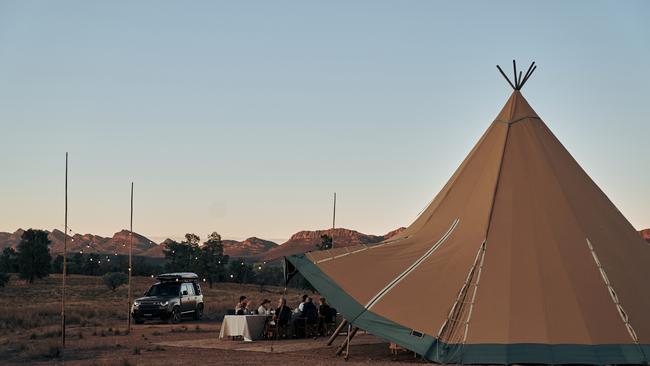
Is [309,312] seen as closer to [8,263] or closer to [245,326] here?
[245,326]

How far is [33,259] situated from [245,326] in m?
48.9

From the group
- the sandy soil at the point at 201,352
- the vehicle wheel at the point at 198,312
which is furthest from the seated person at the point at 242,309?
the vehicle wheel at the point at 198,312

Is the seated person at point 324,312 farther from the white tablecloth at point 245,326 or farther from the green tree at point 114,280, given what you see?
the green tree at point 114,280

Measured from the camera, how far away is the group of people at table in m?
22.3

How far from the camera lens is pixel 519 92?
65.9 feet

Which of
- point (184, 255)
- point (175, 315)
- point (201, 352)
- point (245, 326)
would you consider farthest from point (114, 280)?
point (201, 352)

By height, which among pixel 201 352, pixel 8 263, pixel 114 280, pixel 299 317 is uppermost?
pixel 8 263

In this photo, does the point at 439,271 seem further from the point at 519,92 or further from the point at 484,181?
the point at 519,92

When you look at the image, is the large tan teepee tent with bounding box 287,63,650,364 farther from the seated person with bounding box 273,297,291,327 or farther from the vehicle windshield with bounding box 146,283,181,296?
the vehicle windshield with bounding box 146,283,181,296

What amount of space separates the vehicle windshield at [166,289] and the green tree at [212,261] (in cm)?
3652

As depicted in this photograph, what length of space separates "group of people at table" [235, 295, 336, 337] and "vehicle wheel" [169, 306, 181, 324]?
768 cm

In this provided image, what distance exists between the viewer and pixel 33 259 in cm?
6694

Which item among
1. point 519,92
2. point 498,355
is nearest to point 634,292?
point 498,355

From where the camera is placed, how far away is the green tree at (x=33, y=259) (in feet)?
218
